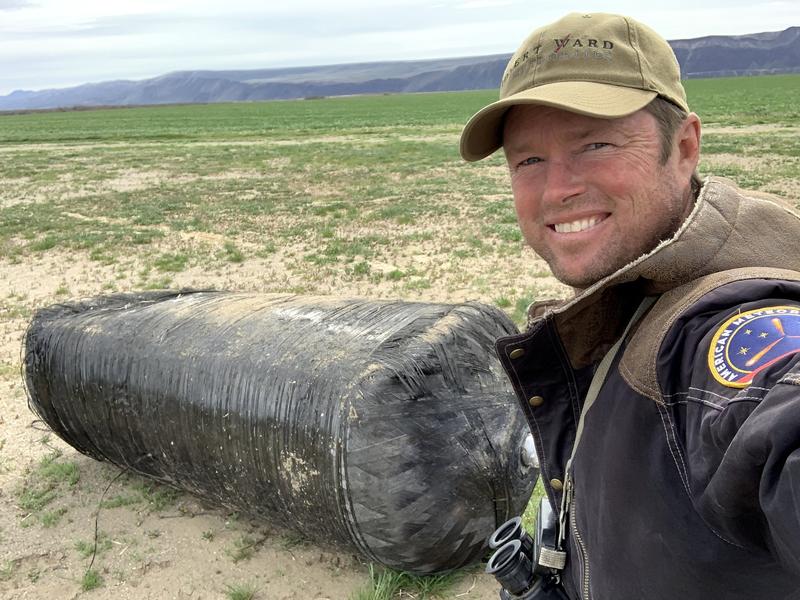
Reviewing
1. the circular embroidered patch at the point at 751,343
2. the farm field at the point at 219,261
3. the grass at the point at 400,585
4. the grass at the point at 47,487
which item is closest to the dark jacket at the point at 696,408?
the circular embroidered patch at the point at 751,343

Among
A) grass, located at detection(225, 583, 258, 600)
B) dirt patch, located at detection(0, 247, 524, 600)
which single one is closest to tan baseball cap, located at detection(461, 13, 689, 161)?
dirt patch, located at detection(0, 247, 524, 600)

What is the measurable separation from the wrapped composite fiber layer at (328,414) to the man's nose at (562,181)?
1.37 m

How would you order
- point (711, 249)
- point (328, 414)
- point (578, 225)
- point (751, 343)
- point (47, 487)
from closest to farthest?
point (751, 343)
point (711, 249)
point (578, 225)
point (328, 414)
point (47, 487)

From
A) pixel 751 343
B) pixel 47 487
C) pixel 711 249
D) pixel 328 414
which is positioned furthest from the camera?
pixel 47 487

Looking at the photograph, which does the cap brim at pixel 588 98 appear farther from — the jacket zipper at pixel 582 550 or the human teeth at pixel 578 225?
the jacket zipper at pixel 582 550

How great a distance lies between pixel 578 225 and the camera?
4.43 feet

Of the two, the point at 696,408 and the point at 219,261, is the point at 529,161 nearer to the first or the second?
the point at 696,408

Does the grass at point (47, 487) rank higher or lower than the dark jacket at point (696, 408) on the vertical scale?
lower

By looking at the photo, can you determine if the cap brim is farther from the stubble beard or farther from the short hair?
the stubble beard

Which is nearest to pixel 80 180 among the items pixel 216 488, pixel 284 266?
pixel 284 266

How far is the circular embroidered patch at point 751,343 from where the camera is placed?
920 millimetres

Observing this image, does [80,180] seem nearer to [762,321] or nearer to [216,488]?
[216,488]

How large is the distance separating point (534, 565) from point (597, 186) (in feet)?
3.41

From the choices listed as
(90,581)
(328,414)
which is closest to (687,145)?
(328,414)
